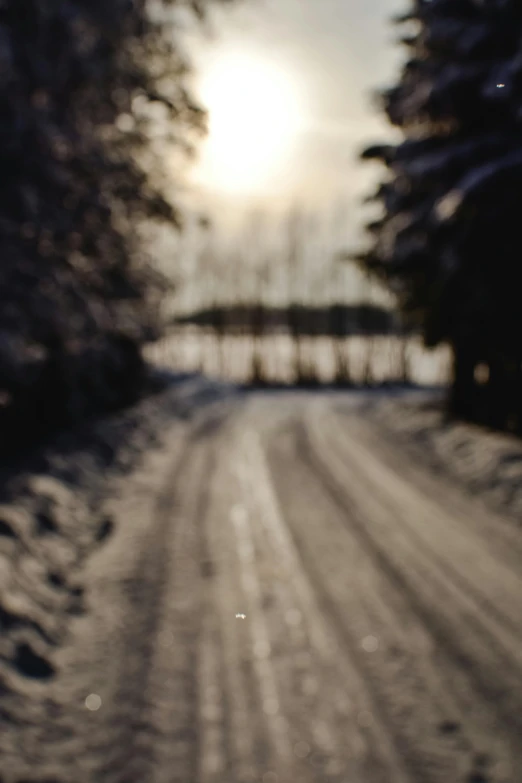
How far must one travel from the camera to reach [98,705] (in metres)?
4.40

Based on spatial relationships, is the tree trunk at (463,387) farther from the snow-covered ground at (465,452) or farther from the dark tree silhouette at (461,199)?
the snow-covered ground at (465,452)

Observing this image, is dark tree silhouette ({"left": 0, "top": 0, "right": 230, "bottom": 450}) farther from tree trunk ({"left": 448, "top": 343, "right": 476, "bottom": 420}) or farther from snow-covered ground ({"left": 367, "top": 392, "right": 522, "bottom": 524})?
tree trunk ({"left": 448, "top": 343, "right": 476, "bottom": 420})

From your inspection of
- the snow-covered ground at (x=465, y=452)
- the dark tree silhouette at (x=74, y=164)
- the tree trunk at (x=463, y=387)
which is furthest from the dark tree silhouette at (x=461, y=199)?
the dark tree silhouette at (x=74, y=164)

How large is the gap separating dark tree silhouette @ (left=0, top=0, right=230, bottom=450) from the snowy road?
2.53 meters

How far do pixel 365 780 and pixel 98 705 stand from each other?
175 cm

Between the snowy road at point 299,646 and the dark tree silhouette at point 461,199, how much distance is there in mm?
3505

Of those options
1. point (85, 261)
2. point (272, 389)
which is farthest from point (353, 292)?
point (85, 261)

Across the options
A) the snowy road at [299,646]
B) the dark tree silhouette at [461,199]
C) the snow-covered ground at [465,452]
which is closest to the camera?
the snowy road at [299,646]

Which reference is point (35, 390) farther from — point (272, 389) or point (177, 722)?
point (272, 389)

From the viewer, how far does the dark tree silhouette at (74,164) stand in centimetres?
725

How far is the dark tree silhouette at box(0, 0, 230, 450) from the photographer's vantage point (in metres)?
7.25

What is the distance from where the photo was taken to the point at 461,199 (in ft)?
30.8

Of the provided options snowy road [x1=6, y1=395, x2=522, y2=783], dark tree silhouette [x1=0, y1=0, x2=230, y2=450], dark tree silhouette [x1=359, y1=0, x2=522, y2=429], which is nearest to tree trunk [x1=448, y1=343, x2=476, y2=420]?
dark tree silhouette [x1=359, y1=0, x2=522, y2=429]

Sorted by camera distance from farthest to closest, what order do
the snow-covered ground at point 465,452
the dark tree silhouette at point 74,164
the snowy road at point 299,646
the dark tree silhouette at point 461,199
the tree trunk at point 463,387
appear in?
the tree trunk at point 463,387, the snow-covered ground at point 465,452, the dark tree silhouette at point 461,199, the dark tree silhouette at point 74,164, the snowy road at point 299,646
